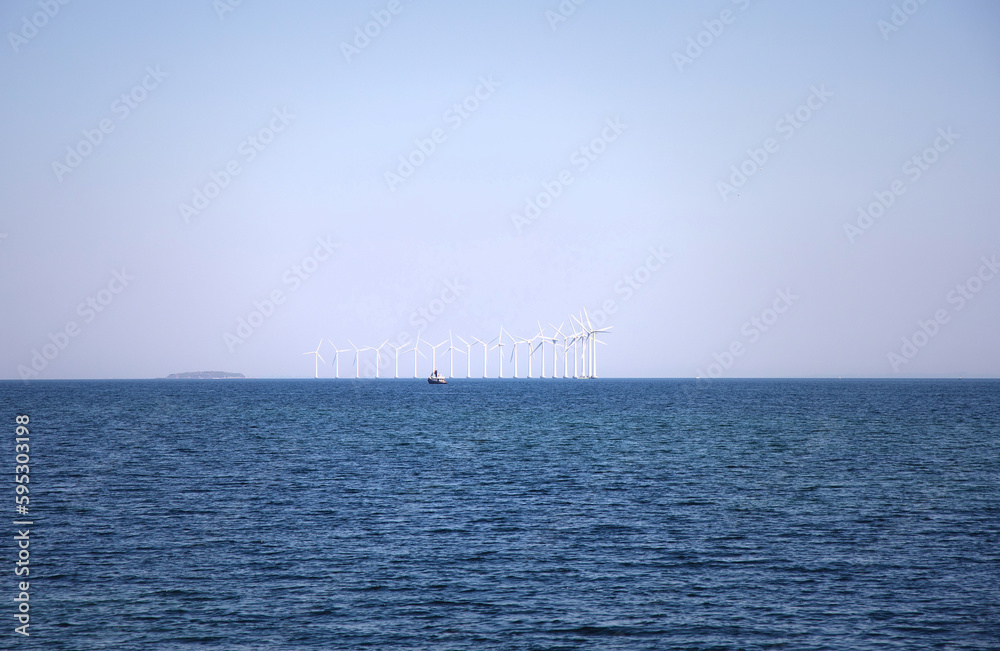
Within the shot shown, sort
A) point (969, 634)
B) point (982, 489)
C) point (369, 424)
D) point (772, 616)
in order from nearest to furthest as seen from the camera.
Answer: point (969, 634), point (772, 616), point (982, 489), point (369, 424)

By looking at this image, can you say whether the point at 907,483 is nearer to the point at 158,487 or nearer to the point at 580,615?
the point at 580,615

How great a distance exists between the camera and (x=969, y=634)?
23.1 m

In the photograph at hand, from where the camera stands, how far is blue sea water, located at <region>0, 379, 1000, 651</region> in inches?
930

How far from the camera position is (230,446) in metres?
73.7

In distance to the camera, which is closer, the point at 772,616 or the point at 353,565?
the point at 772,616

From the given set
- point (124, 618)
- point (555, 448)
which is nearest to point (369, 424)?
point (555, 448)

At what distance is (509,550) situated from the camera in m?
32.4

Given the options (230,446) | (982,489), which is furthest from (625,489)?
(230,446)

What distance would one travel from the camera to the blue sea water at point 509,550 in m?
23.6

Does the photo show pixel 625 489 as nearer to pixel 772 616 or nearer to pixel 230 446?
pixel 772 616

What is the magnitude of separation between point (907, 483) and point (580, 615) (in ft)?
113

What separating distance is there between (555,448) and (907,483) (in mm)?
30269

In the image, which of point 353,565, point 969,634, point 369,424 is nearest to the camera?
point 969,634

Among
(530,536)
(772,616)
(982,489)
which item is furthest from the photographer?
(982,489)
